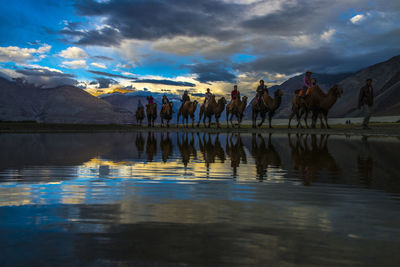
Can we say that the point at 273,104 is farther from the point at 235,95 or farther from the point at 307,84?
the point at 235,95

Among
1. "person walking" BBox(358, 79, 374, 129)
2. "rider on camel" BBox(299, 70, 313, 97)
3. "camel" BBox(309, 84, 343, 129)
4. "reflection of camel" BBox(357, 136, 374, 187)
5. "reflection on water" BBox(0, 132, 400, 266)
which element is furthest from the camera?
"rider on camel" BBox(299, 70, 313, 97)

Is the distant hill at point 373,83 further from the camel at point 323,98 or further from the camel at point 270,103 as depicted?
the camel at point 323,98

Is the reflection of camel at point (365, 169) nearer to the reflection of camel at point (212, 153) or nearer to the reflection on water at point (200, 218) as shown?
the reflection on water at point (200, 218)

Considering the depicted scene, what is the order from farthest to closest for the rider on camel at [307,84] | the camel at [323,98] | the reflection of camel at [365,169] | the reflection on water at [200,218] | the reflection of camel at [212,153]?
the rider on camel at [307,84] < the camel at [323,98] < the reflection of camel at [212,153] < the reflection of camel at [365,169] < the reflection on water at [200,218]

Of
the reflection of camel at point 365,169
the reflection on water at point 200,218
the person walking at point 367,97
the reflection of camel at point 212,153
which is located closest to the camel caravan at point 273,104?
the person walking at point 367,97

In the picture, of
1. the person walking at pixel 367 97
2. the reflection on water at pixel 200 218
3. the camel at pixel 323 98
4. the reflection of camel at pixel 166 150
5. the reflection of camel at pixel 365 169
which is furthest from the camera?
the camel at pixel 323 98

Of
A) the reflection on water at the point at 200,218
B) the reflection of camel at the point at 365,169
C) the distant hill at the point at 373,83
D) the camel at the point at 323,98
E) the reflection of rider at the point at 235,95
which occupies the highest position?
the distant hill at the point at 373,83

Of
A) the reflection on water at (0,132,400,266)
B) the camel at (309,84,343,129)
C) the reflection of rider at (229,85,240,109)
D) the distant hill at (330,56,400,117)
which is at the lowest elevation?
the reflection on water at (0,132,400,266)

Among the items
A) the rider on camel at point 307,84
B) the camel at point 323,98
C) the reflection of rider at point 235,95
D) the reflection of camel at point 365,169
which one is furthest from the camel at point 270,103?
the reflection of camel at point 365,169

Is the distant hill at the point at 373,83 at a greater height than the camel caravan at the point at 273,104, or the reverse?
the distant hill at the point at 373,83

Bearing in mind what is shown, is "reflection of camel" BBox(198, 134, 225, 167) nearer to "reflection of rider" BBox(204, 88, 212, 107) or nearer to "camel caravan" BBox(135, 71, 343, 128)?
"camel caravan" BBox(135, 71, 343, 128)

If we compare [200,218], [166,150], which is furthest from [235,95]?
[200,218]

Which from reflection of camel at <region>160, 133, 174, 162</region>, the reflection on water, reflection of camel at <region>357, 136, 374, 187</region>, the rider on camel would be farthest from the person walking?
the reflection on water

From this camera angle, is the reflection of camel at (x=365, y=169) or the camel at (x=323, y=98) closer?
the reflection of camel at (x=365, y=169)
